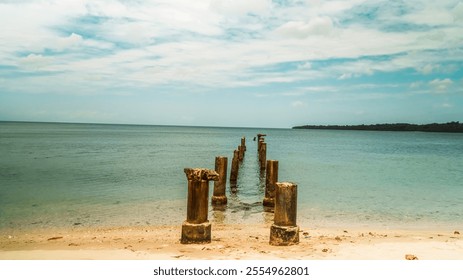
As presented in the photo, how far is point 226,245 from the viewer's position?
→ 7.42 m

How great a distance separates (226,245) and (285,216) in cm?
123

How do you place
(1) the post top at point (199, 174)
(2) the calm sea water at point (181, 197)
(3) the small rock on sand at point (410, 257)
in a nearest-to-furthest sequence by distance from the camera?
1. (3) the small rock on sand at point (410, 257)
2. (1) the post top at point (199, 174)
3. (2) the calm sea water at point (181, 197)

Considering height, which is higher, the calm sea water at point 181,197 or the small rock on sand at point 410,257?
the small rock on sand at point 410,257

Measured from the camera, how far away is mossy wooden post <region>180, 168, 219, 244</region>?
7262mm

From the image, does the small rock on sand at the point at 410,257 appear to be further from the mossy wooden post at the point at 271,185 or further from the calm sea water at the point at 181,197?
the mossy wooden post at the point at 271,185

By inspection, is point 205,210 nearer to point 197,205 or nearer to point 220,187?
point 197,205

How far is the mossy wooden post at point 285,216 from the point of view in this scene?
7.36 meters

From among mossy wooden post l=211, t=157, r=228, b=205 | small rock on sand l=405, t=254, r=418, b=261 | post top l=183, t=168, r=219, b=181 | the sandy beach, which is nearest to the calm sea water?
mossy wooden post l=211, t=157, r=228, b=205

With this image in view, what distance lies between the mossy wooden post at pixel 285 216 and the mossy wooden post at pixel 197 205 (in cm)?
124

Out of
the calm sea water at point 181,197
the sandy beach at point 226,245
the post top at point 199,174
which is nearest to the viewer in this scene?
the sandy beach at point 226,245

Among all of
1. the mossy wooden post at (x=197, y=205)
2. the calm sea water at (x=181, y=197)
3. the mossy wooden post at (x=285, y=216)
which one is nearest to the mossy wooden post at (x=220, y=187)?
the calm sea water at (x=181, y=197)

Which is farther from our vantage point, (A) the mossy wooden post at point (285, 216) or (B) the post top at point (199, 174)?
(A) the mossy wooden post at point (285, 216)

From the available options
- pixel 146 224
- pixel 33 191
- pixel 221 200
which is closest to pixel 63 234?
pixel 146 224
